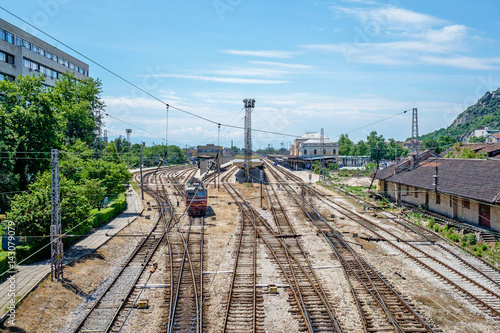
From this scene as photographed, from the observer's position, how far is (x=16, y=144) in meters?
28.0

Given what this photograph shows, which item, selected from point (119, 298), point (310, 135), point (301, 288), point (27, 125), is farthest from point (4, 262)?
point (310, 135)

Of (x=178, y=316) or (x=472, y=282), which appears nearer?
(x=178, y=316)

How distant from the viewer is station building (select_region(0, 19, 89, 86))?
44.1m

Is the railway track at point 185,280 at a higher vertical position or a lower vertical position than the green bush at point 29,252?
lower

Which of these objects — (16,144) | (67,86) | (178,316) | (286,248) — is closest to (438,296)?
(286,248)

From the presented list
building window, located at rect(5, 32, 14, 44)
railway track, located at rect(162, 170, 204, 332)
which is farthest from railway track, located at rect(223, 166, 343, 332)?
building window, located at rect(5, 32, 14, 44)

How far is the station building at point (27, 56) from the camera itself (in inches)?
1735

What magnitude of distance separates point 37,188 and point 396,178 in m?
32.9

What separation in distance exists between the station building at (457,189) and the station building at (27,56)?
3902cm

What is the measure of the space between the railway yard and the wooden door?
322 centimetres

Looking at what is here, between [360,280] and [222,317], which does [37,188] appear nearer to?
[222,317]

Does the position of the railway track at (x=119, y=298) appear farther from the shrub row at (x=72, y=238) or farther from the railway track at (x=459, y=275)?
the railway track at (x=459, y=275)

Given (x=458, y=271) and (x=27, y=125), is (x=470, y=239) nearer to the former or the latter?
(x=458, y=271)

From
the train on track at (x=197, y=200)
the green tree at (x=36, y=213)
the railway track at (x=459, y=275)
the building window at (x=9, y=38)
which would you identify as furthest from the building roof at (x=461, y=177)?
the building window at (x=9, y=38)
